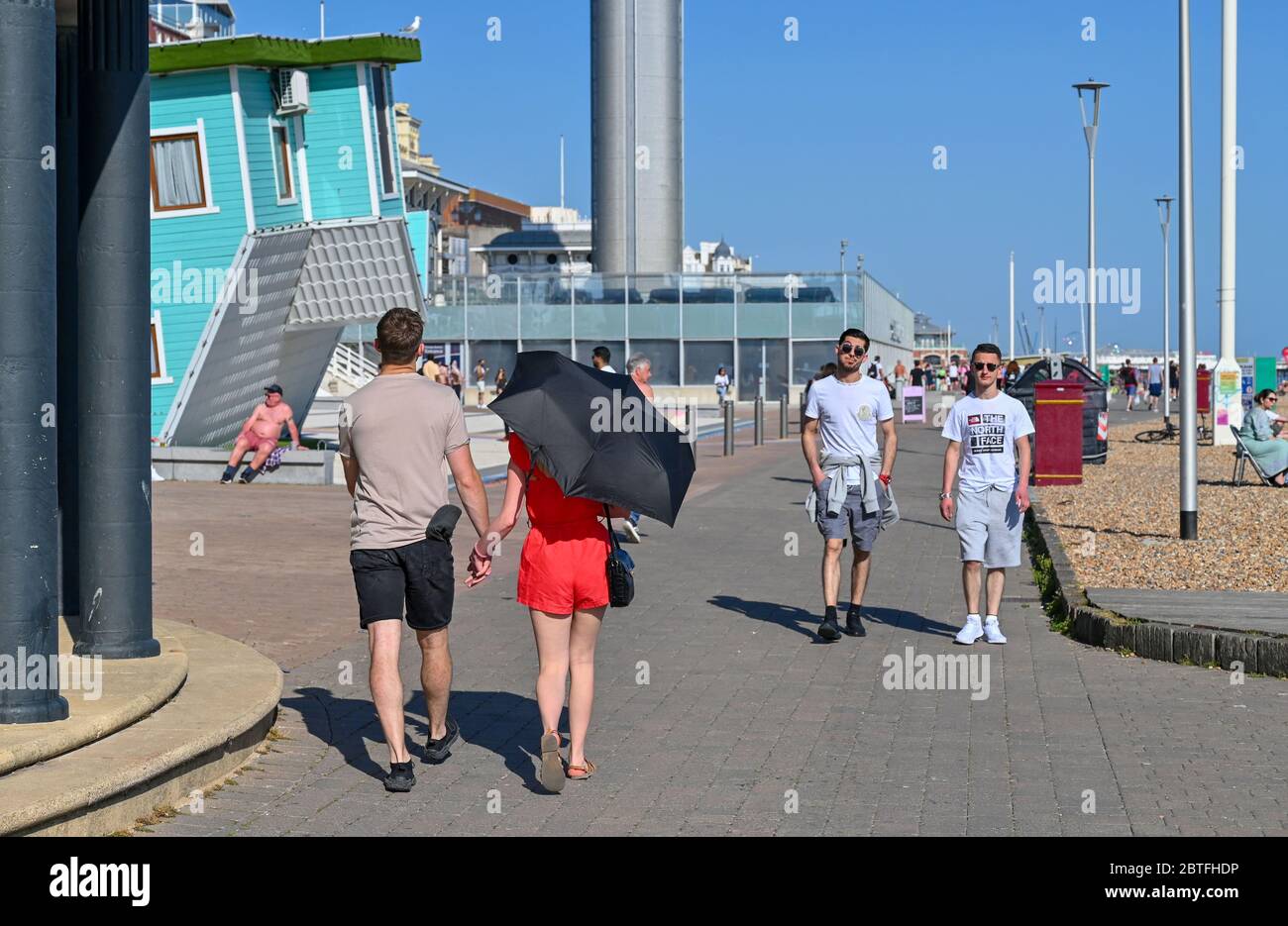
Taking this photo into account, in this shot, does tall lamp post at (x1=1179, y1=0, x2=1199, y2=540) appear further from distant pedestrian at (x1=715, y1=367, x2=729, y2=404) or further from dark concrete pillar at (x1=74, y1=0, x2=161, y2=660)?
distant pedestrian at (x1=715, y1=367, x2=729, y2=404)

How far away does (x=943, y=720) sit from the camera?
311 inches

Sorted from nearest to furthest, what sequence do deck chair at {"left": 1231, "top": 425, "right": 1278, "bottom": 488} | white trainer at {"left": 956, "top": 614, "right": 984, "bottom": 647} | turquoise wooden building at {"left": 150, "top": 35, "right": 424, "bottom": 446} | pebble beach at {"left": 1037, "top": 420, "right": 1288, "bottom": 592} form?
1. white trainer at {"left": 956, "top": 614, "right": 984, "bottom": 647}
2. pebble beach at {"left": 1037, "top": 420, "right": 1288, "bottom": 592}
3. deck chair at {"left": 1231, "top": 425, "right": 1278, "bottom": 488}
4. turquoise wooden building at {"left": 150, "top": 35, "right": 424, "bottom": 446}

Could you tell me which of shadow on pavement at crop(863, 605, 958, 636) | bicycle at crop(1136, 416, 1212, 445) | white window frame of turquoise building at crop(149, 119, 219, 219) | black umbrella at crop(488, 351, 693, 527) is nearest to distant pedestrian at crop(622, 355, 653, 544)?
shadow on pavement at crop(863, 605, 958, 636)

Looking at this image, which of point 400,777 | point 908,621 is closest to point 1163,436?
point 908,621

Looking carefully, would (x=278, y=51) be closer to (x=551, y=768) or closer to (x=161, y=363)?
(x=161, y=363)

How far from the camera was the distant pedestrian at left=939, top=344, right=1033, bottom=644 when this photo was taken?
10039 millimetres

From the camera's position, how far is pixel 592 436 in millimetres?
6465

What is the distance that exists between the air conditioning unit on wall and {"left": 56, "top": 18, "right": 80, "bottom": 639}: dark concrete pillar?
605 inches

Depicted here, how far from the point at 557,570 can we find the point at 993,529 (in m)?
4.26

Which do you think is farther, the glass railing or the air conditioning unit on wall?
the glass railing

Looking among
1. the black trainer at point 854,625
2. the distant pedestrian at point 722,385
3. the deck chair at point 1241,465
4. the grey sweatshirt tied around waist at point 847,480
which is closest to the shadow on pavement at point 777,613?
the black trainer at point 854,625

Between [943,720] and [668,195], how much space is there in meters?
66.6

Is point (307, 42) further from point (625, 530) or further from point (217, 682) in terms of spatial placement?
point (217, 682)

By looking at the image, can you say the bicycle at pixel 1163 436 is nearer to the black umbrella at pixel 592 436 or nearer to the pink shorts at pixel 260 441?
the pink shorts at pixel 260 441
